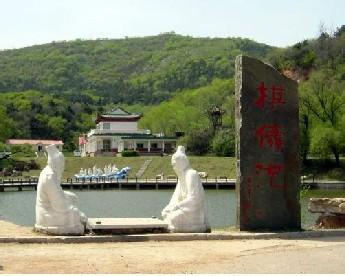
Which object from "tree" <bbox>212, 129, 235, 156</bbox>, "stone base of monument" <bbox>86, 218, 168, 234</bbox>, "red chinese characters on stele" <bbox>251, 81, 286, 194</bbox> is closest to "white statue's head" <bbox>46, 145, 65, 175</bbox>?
"stone base of monument" <bbox>86, 218, 168, 234</bbox>

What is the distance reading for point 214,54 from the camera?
504 feet

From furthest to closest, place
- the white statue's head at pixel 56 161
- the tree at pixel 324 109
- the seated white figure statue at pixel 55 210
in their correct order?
the tree at pixel 324 109 → the white statue's head at pixel 56 161 → the seated white figure statue at pixel 55 210

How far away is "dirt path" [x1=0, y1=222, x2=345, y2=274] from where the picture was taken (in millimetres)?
8148

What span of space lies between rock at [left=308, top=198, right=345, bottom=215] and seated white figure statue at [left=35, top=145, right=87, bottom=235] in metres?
4.43

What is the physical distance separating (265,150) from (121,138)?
68011 millimetres

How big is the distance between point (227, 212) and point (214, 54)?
131 m

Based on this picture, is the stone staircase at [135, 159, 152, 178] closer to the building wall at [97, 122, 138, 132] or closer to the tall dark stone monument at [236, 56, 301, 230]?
the building wall at [97, 122, 138, 132]

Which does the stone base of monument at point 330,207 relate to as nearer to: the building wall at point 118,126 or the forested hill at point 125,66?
the building wall at point 118,126

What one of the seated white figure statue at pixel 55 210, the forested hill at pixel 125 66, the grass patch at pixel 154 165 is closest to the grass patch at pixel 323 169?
the grass patch at pixel 154 165

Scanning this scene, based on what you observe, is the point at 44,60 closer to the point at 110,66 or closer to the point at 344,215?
the point at 110,66

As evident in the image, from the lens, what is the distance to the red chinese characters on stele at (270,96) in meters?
12.3

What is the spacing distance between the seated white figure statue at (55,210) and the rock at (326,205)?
14.5ft

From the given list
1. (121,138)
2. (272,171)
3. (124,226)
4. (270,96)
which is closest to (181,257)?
(124,226)

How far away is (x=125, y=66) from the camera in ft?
556
